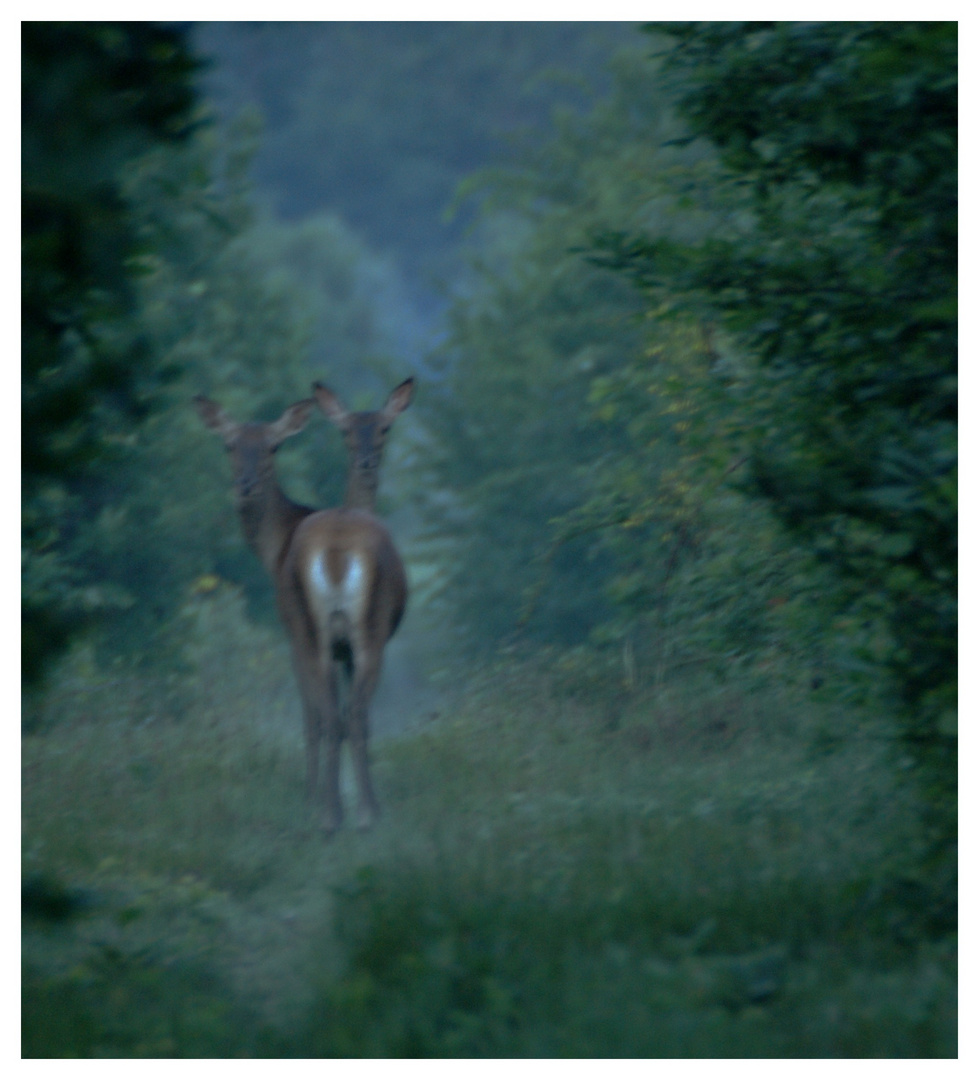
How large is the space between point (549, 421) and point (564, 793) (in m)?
7.08

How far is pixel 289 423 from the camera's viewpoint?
26.0 feet

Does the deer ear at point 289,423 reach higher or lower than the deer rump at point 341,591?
higher

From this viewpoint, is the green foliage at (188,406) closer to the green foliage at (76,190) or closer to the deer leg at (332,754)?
the green foliage at (76,190)

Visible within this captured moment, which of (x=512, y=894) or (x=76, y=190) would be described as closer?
(x=76, y=190)

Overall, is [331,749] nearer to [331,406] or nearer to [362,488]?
[362,488]

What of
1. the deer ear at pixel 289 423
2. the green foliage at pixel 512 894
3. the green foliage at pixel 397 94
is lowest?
the green foliage at pixel 512 894

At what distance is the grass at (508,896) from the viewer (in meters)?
3.68

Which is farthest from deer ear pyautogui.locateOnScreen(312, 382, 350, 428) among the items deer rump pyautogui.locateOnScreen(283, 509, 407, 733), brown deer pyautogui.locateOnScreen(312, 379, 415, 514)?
deer rump pyautogui.locateOnScreen(283, 509, 407, 733)

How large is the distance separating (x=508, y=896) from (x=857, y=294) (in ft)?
8.59

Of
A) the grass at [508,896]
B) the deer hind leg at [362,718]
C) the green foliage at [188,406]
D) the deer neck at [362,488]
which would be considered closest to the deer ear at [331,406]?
the deer neck at [362,488]

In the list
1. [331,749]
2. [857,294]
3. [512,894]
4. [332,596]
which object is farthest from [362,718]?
[857,294]

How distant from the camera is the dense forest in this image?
12.5 ft

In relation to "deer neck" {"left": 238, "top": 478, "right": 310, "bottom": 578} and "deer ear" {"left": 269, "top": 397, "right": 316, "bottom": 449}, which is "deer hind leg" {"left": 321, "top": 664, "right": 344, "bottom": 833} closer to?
"deer neck" {"left": 238, "top": 478, "right": 310, "bottom": 578}

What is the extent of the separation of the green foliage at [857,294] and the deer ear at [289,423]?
3592 millimetres
